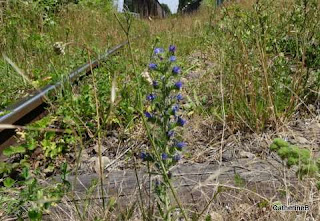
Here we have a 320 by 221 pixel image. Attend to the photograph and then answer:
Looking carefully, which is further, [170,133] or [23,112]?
[23,112]

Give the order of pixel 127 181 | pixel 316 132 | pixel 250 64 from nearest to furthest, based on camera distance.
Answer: pixel 127 181
pixel 316 132
pixel 250 64

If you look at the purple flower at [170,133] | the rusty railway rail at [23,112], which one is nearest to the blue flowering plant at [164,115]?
the purple flower at [170,133]

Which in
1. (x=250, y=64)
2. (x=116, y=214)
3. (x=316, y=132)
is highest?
(x=250, y=64)

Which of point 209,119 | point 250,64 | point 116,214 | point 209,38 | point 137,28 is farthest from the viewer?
point 137,28

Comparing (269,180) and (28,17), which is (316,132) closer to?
(269,180)

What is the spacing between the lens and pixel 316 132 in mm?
2121

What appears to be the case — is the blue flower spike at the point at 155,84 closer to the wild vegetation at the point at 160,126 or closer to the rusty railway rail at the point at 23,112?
the wild vegetation at the point at 160,126

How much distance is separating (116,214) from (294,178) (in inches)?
32.1

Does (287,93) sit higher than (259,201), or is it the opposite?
(287,93)

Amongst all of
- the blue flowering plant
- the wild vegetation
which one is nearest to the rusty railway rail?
the wild vegetation

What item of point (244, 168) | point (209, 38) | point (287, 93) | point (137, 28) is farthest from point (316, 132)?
point (137, 28)

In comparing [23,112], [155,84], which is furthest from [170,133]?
[23,112]

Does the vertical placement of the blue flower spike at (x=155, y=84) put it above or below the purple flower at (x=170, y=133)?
above

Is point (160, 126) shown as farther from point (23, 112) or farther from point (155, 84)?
point (23, 112)
